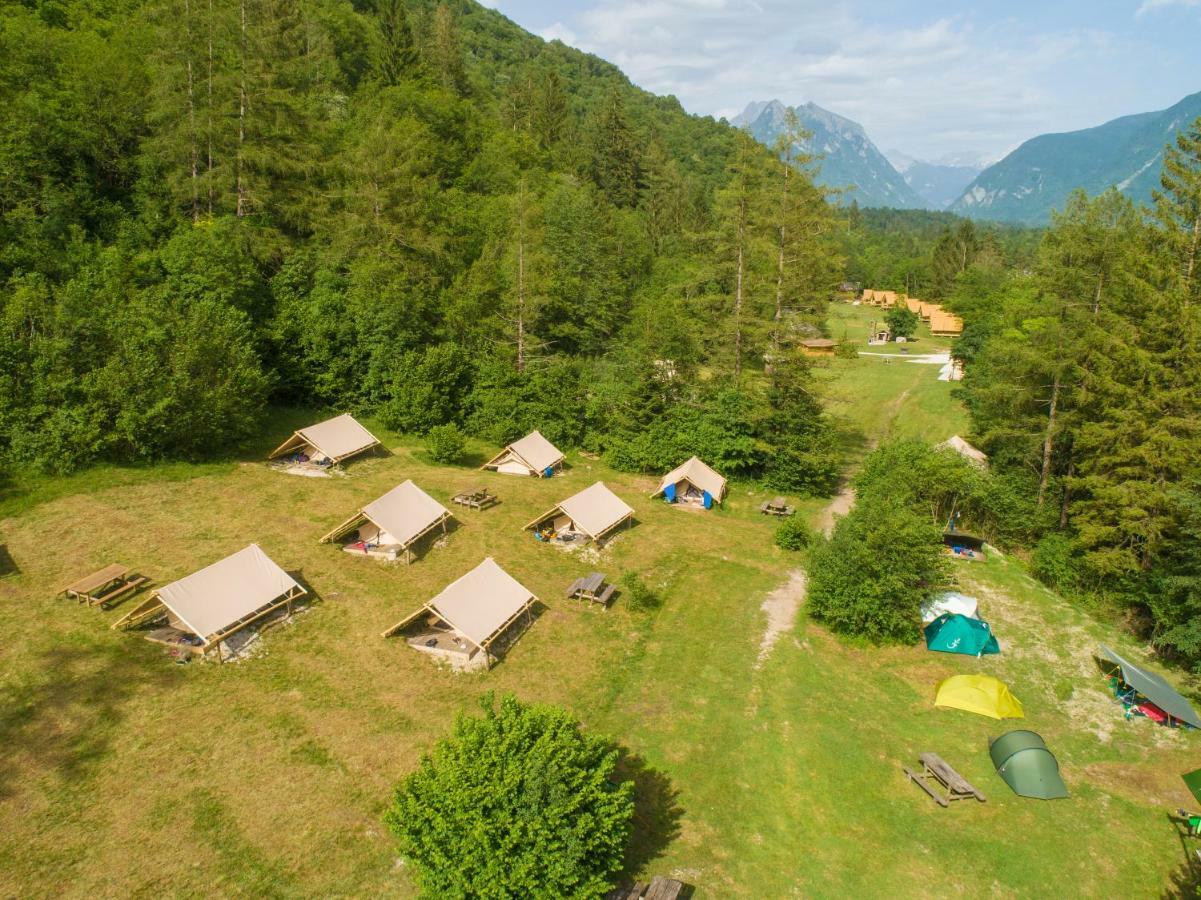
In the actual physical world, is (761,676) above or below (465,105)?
below

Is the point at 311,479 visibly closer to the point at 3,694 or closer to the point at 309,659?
the point at 309,659

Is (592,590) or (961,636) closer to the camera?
(961,636)

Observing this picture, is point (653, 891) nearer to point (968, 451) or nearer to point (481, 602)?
point (481, 602)

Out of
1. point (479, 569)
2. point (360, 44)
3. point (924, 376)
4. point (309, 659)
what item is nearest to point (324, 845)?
point (309, 659)

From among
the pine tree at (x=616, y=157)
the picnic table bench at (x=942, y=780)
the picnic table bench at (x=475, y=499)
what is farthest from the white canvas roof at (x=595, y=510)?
the pine tree at (x=616, y=157)

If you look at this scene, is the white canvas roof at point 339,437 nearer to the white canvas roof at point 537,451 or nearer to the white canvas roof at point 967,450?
the white canvas roof at point 537,451

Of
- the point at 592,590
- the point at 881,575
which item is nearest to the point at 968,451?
the point at 881,575
